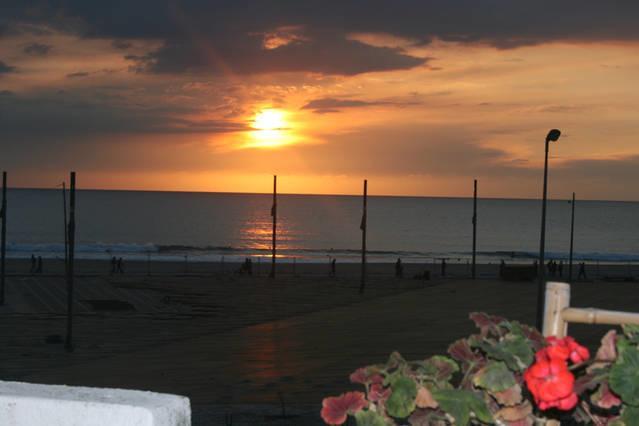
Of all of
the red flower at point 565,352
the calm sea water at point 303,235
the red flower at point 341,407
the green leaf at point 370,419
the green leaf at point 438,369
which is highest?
the red flower at point 565,352

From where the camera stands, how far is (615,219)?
19650 cm

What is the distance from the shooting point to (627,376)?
2164 mm

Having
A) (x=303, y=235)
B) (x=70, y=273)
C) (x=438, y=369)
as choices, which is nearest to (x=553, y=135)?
(x=70, y=273)

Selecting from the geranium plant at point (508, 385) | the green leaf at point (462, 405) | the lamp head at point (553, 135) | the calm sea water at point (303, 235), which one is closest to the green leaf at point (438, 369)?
the geranium plant at point (508, 385)

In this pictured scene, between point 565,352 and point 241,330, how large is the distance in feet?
75.4

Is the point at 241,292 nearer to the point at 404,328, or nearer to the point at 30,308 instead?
the point at 30,308

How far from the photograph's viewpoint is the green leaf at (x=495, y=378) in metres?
2.36

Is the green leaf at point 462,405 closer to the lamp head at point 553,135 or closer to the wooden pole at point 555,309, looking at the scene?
the wooden pole at point 555,309

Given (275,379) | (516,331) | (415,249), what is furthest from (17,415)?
(415,249)

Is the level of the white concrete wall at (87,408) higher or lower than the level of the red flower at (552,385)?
lower

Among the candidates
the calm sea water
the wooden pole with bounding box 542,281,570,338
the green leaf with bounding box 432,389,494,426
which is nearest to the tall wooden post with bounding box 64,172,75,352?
the wooden pole with bounding box 542,281,570,338

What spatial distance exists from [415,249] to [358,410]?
336ft

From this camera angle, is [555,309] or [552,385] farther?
[555,309]

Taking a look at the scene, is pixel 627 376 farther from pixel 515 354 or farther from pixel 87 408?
pixel 87 408
